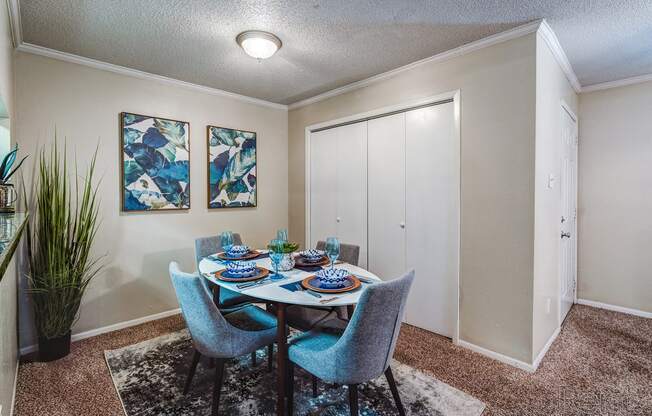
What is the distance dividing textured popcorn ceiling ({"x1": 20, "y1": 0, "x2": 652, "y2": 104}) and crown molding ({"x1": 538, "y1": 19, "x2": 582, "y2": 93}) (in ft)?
0.15

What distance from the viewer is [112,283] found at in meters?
2.99

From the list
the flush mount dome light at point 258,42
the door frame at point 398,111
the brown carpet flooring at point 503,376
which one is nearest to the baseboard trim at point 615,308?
the brown carpet flooring at point 503,376

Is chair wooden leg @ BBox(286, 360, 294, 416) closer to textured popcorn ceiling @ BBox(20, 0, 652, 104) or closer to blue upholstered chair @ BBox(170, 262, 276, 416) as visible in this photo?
blue upholstered chair @ BBox(170, 262, 276, 416)

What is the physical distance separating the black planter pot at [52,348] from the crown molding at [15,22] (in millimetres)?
2202

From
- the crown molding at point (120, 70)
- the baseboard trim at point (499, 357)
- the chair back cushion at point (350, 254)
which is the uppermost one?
the crown molding at point (120, 70)

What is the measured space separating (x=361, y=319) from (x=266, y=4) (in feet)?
6.28

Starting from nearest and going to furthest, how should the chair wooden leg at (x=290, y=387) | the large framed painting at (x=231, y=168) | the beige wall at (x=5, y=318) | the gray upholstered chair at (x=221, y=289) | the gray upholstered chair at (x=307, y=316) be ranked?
the beige wall at (x=5, y=318)
the chair wooden leg at (x=290, y=387)
the gray upholstered chair at (x=307, y=316)
the gray upholstered chair at (x=221, y=289)
the large framed painting at (x=231, y=168)

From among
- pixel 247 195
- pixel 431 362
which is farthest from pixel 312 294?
pixel 247 195

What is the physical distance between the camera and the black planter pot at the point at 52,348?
94.8 inches

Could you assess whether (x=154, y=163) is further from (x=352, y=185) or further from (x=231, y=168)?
(x=352, y=185)

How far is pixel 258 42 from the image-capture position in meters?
2.34

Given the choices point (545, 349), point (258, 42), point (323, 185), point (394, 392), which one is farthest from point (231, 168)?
point (545, 349)

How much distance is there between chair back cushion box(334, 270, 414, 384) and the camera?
1451mm

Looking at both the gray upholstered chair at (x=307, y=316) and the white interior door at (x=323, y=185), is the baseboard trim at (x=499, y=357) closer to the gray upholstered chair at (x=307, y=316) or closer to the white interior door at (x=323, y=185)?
the gray upholstered chair at (x=307, y=316)
